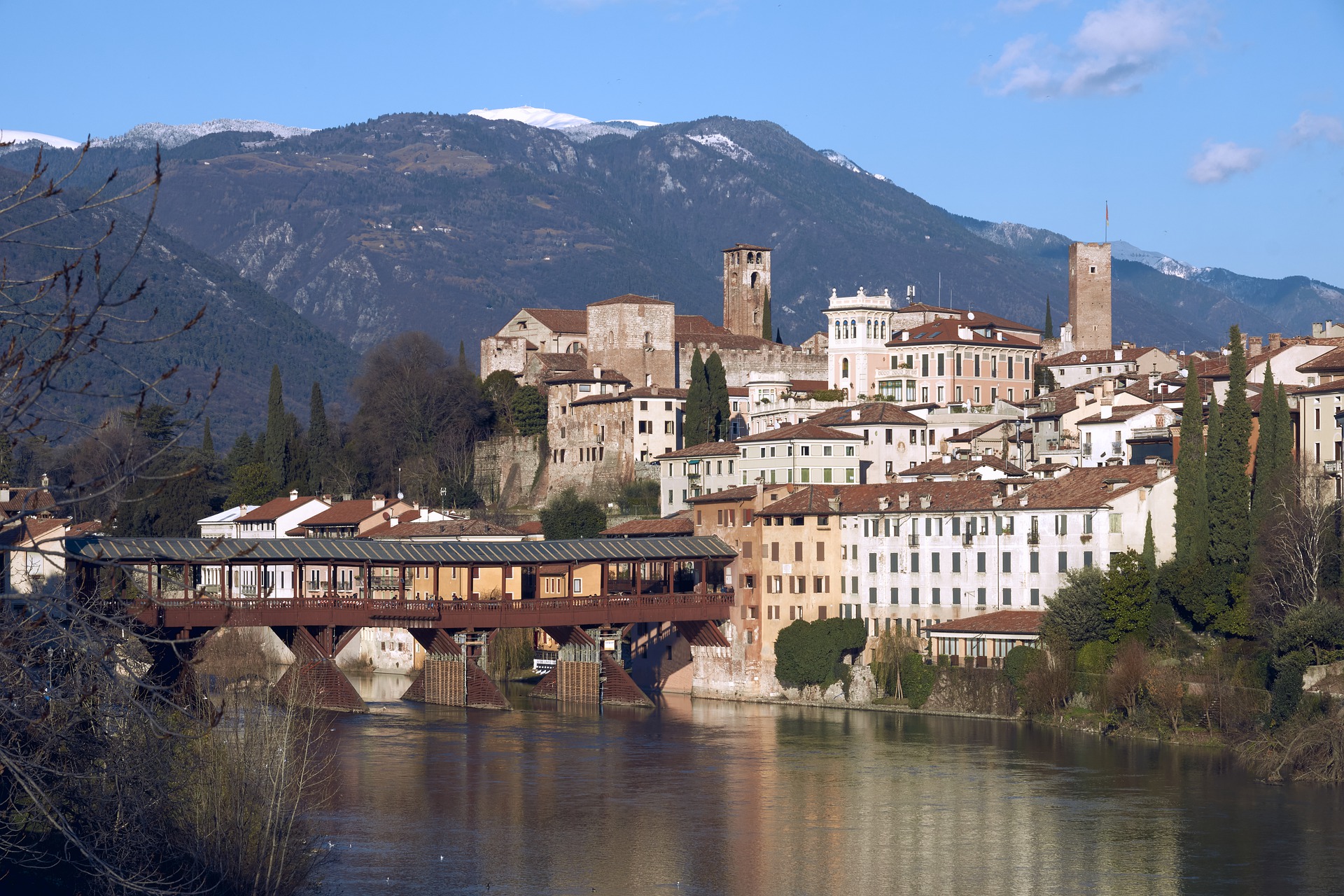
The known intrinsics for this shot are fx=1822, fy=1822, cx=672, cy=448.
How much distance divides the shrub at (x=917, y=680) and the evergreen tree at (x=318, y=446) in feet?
176

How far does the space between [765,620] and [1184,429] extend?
1908 cm

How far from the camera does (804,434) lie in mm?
84438

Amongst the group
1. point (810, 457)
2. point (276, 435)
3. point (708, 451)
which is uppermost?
point (276, 435)

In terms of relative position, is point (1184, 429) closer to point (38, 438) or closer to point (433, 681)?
point (433, 681)

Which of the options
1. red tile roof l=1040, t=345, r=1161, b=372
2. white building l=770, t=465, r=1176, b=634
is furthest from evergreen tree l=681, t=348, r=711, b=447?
white building l=770, t=465, r=1176, b=634

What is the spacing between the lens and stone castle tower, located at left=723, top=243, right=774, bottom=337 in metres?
132

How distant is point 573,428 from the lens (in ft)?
347

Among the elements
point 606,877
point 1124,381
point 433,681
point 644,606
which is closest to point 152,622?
point 433,681

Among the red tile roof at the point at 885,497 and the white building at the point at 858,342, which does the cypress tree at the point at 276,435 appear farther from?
the red tile roof at the point at 885,497

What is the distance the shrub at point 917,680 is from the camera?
66188 mm

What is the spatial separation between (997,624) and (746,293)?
70.4 metres

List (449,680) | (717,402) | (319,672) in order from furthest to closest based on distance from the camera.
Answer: (717,402) → (449,680) → (319,672)

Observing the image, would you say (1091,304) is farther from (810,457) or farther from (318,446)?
(318,446)

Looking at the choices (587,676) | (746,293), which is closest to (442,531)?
(587,676)
